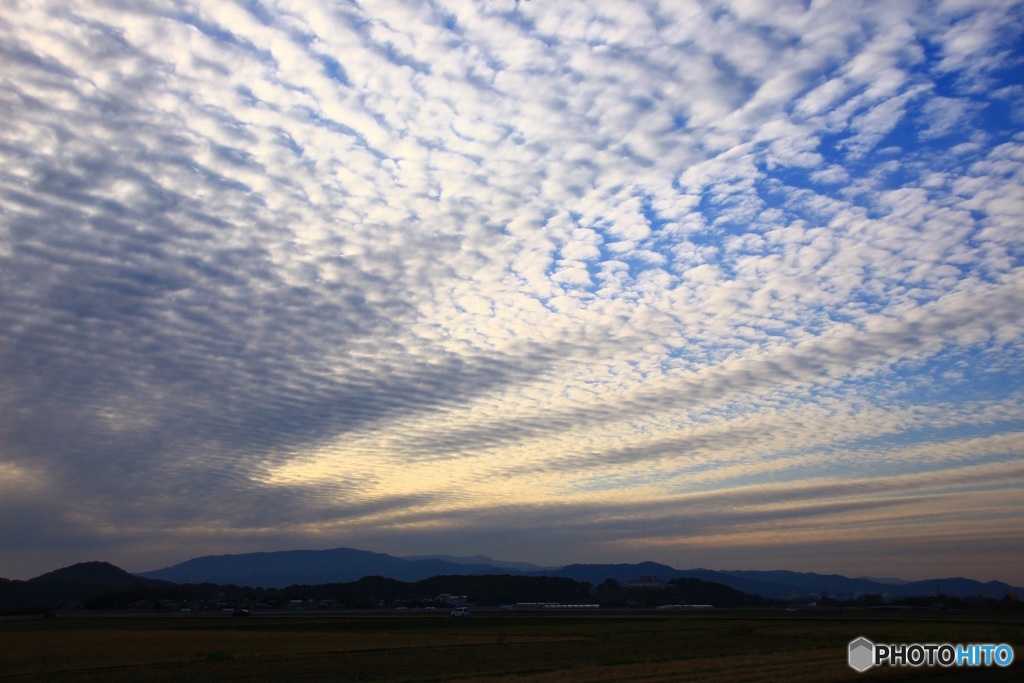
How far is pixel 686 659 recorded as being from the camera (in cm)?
3581

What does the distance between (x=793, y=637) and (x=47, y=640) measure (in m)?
55.6

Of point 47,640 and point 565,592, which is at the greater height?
point 47,640

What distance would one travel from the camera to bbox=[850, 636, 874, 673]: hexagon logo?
30028mm

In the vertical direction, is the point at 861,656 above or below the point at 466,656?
above

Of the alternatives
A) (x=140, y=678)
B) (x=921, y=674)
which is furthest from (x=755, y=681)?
(x=140, y=678)

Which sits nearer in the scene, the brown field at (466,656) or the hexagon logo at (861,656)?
the brown field at (466,656)

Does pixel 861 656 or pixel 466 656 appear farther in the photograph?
pixel 466 656

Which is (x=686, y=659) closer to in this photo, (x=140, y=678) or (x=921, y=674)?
(x=921, y=674)

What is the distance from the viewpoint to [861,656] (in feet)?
113

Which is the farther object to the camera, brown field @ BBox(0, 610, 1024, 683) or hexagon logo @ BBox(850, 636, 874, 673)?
hexagon logo @ BBox(850, 636, 874, 673)

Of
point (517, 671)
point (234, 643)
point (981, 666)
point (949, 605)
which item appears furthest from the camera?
point (949, 605)

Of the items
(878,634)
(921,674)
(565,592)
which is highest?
(921,674)

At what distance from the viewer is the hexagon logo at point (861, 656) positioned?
1182 inches

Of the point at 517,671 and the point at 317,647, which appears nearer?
the point at 517,671
